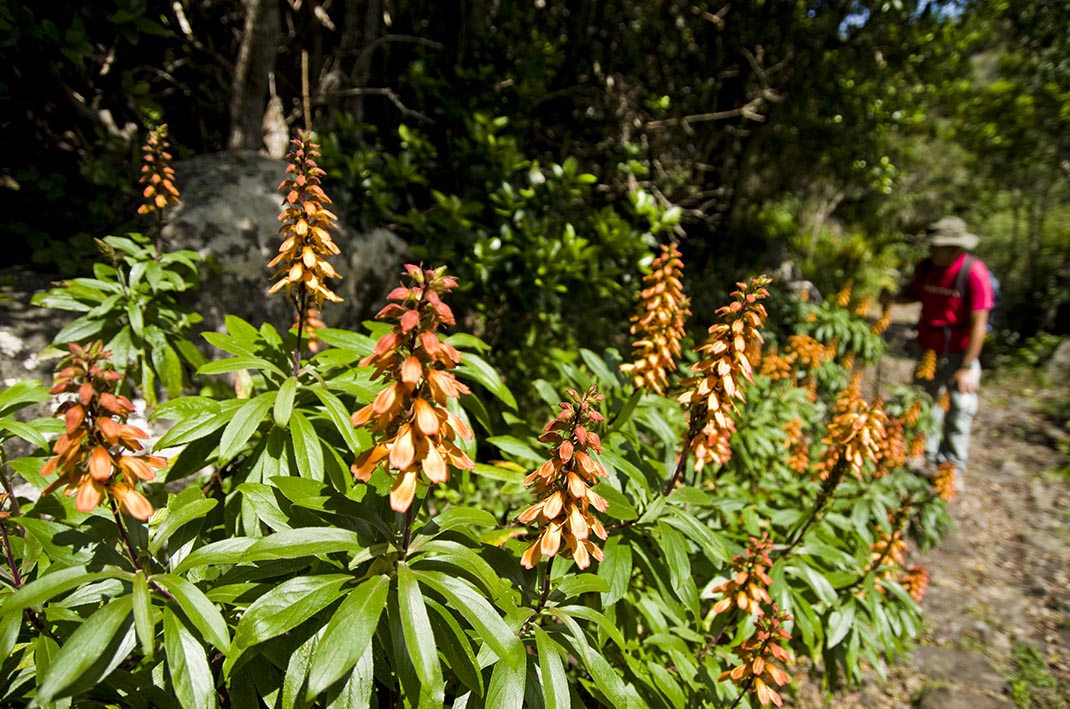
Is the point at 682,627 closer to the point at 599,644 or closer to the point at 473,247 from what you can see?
the point at 599,644

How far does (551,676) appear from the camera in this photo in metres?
1.42

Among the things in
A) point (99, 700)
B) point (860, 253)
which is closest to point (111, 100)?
point (99, 700)

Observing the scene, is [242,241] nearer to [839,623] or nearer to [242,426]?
[242,426]

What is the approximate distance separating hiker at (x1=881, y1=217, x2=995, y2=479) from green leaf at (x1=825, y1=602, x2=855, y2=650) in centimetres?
357

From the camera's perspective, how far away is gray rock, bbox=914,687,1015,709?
→ 3.26m

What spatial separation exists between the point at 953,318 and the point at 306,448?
5742 mm

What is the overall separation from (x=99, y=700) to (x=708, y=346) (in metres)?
2.02

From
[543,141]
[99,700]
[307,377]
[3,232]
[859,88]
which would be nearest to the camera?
[99,700]

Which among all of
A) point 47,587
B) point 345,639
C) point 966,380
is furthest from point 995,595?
point 47,587

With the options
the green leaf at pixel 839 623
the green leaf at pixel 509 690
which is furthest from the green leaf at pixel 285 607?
the green leaf at pixel 839 623

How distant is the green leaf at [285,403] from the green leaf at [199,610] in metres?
0.56

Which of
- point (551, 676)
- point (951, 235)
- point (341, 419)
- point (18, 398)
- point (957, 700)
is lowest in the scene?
point (957, 700)

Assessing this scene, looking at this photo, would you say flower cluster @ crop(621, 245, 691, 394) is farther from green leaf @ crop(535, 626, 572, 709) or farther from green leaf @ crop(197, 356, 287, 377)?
green leaf @ crop(197, 356, 287, 377)

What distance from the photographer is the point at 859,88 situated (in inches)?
257
